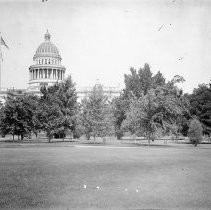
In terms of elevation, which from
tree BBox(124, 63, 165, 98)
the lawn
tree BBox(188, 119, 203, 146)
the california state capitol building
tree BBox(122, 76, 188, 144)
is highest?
the california state capitol building

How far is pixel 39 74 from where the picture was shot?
481 ft

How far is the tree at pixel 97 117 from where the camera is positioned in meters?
53.8

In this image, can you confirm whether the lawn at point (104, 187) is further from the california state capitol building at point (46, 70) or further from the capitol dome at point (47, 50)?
the capitol dome at point (47, 50)

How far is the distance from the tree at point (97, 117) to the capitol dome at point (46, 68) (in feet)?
295

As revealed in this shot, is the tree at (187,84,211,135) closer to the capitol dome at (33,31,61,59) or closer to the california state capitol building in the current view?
the california state capitol building

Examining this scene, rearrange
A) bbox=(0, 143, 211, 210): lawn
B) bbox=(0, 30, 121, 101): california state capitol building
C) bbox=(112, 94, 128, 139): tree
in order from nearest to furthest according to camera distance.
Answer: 1. bbox=(0, 143, 211, 210): lawn
2. bbox=(112, 94, 128, 139): tree
3. bbox=(0, 30, 121, 101): california state capitol building

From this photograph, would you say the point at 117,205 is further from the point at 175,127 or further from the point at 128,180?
the point at 175,127

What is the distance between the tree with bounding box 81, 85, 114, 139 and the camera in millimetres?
53812

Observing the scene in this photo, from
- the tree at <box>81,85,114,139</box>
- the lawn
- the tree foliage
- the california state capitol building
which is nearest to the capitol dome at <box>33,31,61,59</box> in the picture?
the california state capitol building

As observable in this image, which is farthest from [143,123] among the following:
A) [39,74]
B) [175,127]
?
[39,74]

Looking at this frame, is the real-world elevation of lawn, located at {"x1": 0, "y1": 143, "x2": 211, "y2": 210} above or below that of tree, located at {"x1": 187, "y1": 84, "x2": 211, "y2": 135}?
below

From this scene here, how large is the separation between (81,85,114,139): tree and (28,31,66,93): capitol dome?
89866 mm

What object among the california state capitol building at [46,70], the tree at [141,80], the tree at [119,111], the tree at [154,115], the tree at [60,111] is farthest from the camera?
the california state capitol building at [46,70]

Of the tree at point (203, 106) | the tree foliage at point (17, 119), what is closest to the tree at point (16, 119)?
the tree foliage at point (17, 119)
